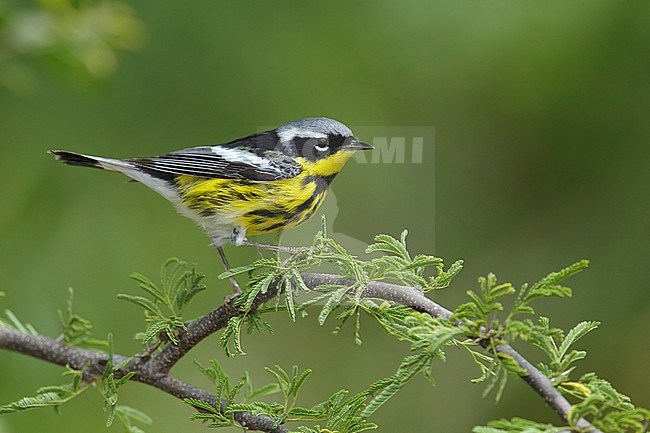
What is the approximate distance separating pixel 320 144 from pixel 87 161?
0.70 metres

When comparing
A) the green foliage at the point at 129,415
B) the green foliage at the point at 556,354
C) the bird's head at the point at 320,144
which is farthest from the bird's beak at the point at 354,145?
the green foliage at the point at 556,354

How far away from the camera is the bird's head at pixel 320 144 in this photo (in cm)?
260

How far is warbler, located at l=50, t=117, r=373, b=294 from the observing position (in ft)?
8.33

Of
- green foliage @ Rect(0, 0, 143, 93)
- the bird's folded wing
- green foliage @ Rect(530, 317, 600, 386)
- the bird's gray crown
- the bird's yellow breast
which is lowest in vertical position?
green foliage @ Rect(530, 317, 600, 386)

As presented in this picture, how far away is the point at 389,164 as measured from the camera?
147 inches

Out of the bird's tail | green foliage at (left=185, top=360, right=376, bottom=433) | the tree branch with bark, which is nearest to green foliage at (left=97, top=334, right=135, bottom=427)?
the tree branch with bark

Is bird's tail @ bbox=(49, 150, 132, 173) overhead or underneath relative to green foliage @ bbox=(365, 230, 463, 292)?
overhead

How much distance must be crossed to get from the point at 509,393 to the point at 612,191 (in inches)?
39.4

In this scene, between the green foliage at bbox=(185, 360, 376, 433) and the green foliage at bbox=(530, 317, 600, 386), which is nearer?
the green foliage at bbox=(530, 317, 600, 386)

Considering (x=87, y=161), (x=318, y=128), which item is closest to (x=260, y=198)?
(x=318, y=128)

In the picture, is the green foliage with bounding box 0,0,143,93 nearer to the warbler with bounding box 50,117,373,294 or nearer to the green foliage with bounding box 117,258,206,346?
the warbler with bounding box 50,117,373,294

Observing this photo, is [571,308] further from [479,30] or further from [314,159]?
[314,159]

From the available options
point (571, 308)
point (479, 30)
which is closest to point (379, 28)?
point (479, 30)

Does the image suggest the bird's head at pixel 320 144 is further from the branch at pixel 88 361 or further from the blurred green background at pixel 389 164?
the branch at pixel 88 361
